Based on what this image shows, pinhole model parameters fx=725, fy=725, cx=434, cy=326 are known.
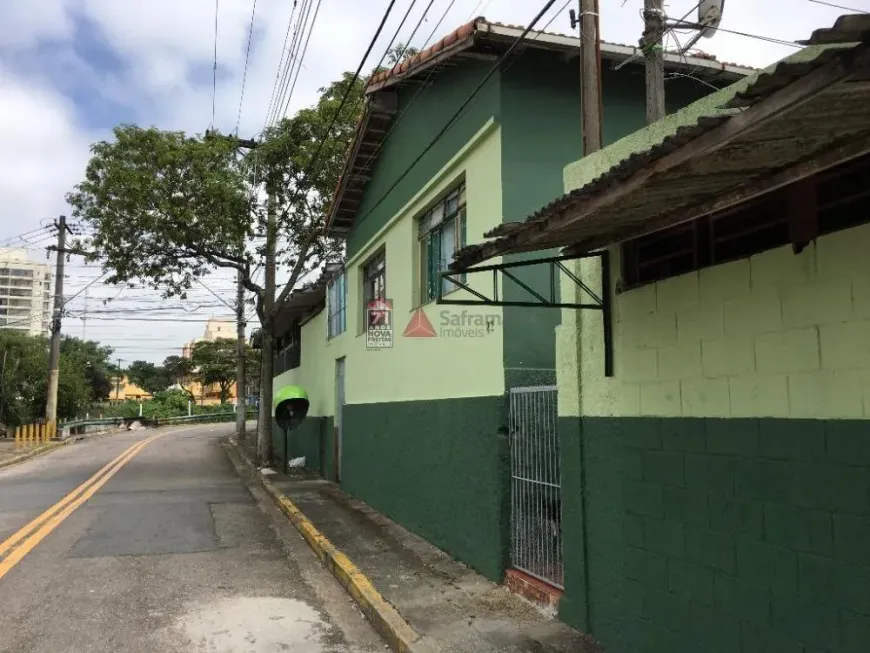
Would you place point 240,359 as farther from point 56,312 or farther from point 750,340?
point 750,340

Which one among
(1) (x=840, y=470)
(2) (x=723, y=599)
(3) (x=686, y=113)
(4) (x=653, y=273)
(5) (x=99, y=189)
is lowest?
(2) (x=723, y=599)

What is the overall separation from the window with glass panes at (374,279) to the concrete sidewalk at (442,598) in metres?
3.71

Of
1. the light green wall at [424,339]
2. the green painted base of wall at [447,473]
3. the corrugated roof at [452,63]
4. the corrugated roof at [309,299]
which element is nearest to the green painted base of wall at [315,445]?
the light green wall at [424,339]

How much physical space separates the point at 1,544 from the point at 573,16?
29.6 ft

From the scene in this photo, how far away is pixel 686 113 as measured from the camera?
4.45 m

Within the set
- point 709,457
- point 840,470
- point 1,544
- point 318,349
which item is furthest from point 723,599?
point 318,349

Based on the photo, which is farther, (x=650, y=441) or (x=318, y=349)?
(x=318, y=349)

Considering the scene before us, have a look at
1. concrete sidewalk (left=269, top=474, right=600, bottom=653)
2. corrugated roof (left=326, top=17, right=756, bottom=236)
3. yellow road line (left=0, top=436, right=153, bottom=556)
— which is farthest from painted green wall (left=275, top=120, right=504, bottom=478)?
yellow road line (left=0, top=436, right=153, bottom=556)

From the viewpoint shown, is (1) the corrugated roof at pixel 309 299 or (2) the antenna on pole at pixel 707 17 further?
(1) the corrugated roof at pixel 309 299

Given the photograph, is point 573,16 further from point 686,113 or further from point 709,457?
point 709,457

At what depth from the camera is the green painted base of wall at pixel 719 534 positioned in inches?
128

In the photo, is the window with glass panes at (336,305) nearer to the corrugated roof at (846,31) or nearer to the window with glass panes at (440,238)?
the window with glass panes at (440,238)

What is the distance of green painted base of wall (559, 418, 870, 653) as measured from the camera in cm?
325

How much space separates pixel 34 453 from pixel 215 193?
571 inches
